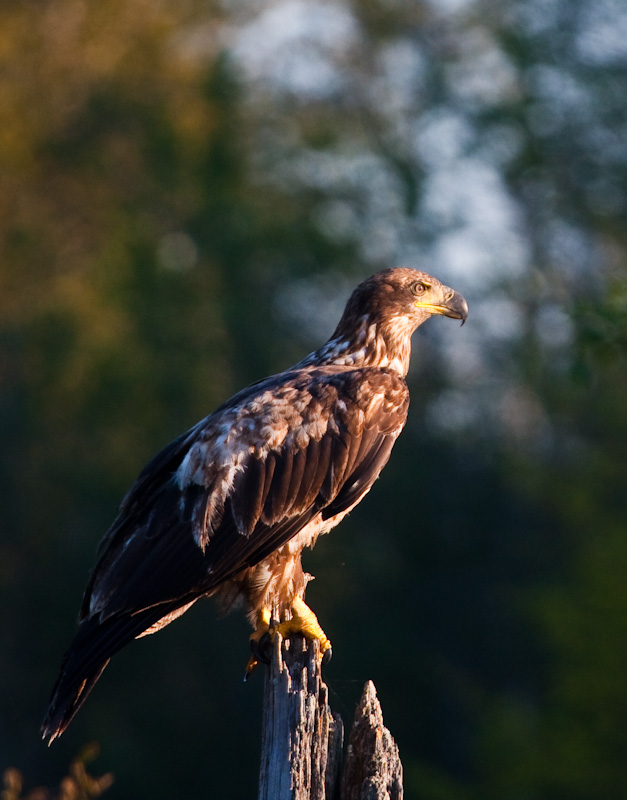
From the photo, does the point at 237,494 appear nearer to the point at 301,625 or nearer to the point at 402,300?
the point at 301,625

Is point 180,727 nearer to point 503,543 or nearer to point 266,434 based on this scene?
point 503,543

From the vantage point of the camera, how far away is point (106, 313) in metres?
26.4

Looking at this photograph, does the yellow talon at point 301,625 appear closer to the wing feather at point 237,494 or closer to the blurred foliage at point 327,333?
the wing feather at point 237,494

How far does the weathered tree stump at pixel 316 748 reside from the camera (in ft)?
15.5

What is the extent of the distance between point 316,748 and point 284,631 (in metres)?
1.25

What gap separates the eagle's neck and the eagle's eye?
167mm

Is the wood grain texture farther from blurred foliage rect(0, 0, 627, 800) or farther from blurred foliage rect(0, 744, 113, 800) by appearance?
blurred foliage rect(0, 0, 627, 800)

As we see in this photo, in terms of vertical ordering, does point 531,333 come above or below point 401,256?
below

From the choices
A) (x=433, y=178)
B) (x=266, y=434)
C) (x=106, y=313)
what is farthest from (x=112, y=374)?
(x=266, y=434)

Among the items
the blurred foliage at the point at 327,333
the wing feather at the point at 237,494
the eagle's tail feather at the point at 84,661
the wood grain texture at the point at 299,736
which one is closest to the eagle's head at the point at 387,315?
the wing feather at the point at 237,494

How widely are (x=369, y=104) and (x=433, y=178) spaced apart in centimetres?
256

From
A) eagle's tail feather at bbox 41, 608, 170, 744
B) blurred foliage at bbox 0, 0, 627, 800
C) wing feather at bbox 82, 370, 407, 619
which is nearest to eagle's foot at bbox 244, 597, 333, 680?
wing feather at bbox 82, 370, 407, 619

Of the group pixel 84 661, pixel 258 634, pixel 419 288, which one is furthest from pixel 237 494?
pixel 419 288

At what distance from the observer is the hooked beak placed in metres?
7.05
